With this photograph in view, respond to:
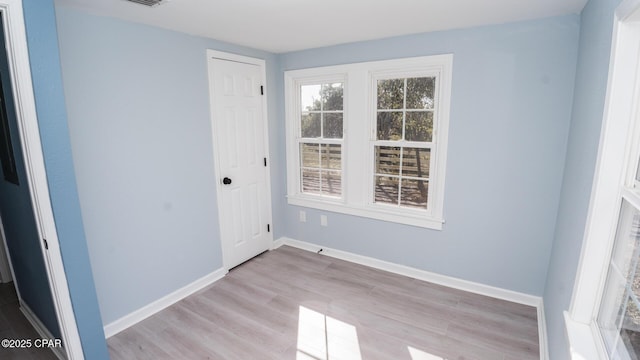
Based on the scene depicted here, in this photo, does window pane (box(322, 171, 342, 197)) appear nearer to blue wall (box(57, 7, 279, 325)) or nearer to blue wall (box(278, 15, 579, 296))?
blue wall (box(278, 15, 579, 296))

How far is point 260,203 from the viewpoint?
3703mm

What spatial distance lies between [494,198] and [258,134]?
2.48 meters

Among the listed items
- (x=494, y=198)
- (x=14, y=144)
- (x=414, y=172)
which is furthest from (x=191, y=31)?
(x=494, y=198)

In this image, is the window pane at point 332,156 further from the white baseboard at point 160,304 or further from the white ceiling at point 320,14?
the white baseboard at point 160,304

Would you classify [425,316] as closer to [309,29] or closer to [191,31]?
[309,29]

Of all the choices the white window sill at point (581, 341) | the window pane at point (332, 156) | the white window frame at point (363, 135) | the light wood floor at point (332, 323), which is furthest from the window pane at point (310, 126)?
the white window sill at point (581, 341)

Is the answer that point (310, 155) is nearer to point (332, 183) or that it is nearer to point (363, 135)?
point (332, 183)

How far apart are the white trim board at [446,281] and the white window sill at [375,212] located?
1.59 feet

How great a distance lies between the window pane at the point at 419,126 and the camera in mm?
2967

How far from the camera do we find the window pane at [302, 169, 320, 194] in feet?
12.4

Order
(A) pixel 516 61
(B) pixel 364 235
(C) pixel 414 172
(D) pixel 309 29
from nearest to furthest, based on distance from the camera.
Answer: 1. (A) pixel 516 61
2. (D) pixel 309 29
3. (C) pixel 414 172
4. (B) pixel 364 235

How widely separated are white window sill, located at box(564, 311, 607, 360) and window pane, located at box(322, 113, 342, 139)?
8.32ft

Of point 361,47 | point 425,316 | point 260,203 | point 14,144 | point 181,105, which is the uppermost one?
point 361,47

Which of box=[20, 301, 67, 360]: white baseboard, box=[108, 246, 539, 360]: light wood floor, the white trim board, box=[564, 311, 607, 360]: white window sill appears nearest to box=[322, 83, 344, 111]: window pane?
the white trim board
